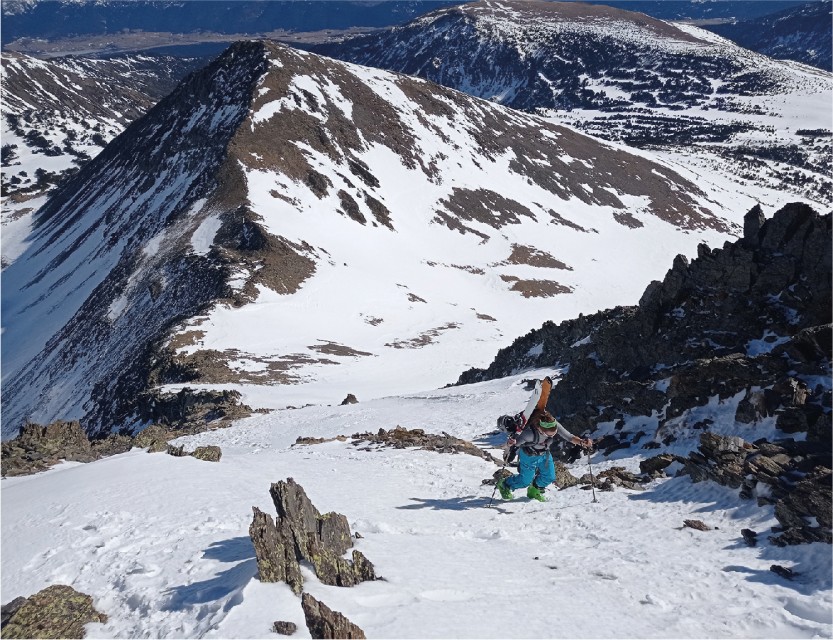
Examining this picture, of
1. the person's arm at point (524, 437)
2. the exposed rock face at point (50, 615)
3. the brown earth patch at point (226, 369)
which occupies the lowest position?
the brown earth patch at point (226, 369)

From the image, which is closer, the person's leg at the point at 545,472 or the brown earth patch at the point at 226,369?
the person's leg at the point at 545,472

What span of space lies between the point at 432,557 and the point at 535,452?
12.5 feet

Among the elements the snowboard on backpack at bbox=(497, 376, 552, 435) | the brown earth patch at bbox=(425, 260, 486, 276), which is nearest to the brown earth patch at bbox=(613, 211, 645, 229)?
the brown earth patch at bbox=(425, 260, 486, 276)

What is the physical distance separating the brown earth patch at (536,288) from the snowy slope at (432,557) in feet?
180

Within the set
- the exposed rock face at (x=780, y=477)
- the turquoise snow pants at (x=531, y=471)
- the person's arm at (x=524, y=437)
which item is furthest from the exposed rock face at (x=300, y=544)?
the exposed rock face at (x=780, y=477)

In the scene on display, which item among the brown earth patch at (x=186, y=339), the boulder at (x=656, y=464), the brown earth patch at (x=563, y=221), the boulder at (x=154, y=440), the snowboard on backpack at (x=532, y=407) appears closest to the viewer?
the snowboard on backpack at (x=532, y=407)

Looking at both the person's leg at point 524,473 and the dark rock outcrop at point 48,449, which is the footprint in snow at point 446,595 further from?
the dark rock outcrop at point 48,449

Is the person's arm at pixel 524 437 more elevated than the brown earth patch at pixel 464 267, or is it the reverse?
the person's arm at pixel 524 437

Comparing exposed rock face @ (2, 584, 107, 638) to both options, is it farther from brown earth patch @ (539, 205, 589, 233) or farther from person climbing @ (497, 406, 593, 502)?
brown earth patch @ (539, 205, 589, 233)

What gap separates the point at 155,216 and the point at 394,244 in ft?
86.9

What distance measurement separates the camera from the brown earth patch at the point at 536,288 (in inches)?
2739

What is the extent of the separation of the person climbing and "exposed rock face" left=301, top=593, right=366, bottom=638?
246 inches

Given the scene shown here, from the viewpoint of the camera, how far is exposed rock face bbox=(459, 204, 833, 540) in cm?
1178

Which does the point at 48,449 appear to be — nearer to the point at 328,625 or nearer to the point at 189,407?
the point at 189,407
